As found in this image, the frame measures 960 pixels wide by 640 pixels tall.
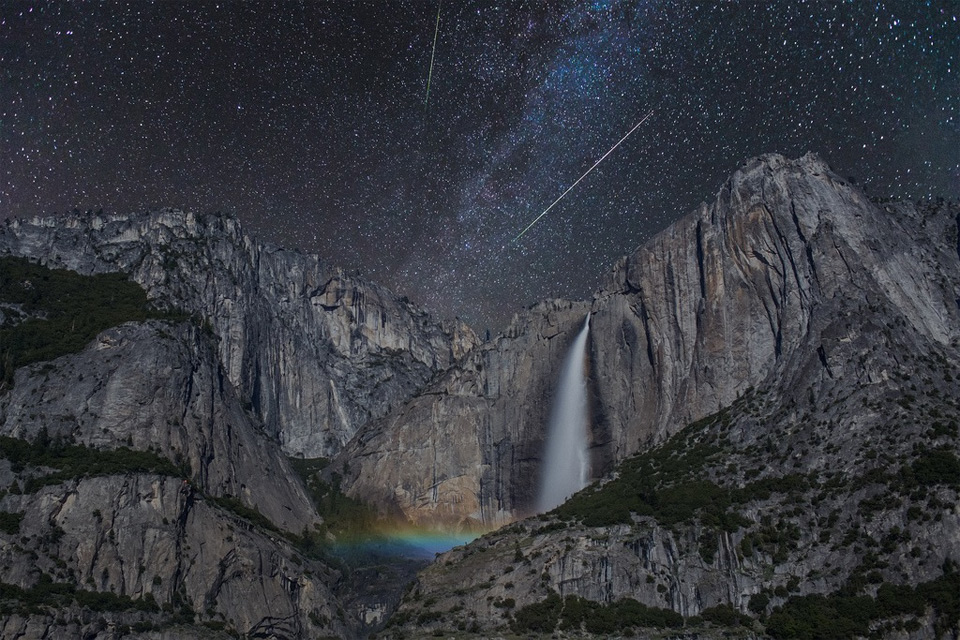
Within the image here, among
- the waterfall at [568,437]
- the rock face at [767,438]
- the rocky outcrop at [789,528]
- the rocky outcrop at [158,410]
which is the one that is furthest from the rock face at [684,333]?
the rocky outcrop at [158,410]

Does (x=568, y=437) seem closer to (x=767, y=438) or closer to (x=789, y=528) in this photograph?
(x=767, y=438)

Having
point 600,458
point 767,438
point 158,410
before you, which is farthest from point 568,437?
point 158,410

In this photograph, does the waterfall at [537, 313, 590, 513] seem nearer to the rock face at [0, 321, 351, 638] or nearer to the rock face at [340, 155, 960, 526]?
the rock face at [340, 155, 960, 526]

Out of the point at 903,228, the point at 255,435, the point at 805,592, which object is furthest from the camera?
the point at 255,435

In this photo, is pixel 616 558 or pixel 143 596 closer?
pixel 616 558

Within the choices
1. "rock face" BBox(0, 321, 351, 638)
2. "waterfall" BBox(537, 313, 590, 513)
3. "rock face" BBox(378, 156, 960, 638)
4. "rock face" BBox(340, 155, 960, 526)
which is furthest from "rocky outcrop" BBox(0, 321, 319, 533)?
"rock face" BBox(378, 156, 960, 638)

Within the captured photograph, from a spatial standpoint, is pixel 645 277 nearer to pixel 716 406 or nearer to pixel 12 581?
pixel 716 406

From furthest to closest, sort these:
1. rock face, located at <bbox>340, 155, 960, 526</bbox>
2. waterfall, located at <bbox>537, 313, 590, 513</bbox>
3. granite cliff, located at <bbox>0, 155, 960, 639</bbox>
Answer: waterfall, located at <bbox>537, 313, 590, 513</bbox> < rock face, located at <bbox>340, 155, 960, 526</bbox> < granite cliff, located at <bbox>0, 155, 960, 639</bbox>

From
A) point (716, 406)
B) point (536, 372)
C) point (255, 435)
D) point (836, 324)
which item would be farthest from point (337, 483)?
point (836, 324)
